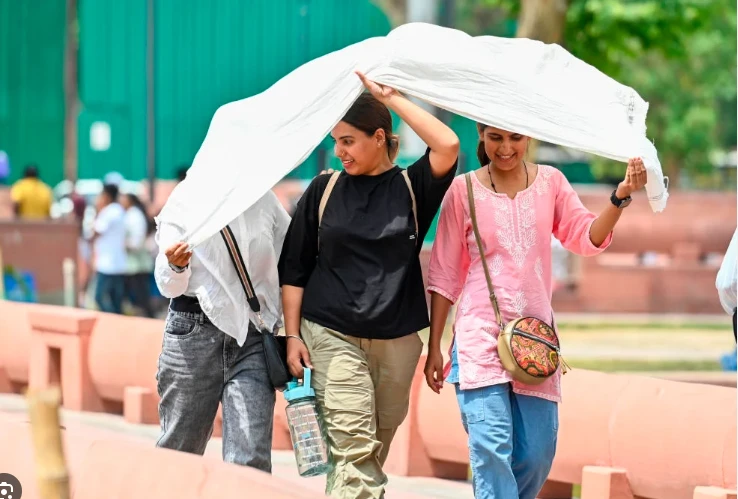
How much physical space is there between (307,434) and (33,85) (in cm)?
2972

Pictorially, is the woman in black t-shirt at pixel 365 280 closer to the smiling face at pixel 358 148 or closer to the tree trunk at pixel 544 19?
the smiling face at pixel 358 148

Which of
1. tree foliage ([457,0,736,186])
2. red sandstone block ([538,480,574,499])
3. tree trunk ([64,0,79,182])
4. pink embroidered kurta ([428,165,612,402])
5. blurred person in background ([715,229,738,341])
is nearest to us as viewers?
blurred person in background ([715,229,738,341])

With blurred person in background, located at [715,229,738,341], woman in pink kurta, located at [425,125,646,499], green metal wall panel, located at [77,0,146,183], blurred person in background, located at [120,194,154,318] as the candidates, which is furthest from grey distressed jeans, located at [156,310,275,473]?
green metal wall panel, located at [77,0,146,183]

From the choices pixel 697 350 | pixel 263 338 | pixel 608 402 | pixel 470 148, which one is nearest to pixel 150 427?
pixel 608 402

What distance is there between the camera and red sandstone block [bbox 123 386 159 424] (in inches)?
381

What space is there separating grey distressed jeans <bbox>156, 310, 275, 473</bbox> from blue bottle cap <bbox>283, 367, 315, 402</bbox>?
0.18m

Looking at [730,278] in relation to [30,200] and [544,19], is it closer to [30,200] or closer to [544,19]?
[544,19]

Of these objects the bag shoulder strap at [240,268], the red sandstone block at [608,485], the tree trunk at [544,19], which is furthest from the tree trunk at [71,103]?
the bag shoulder strap at [240,268]

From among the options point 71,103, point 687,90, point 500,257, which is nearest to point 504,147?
point 500,257

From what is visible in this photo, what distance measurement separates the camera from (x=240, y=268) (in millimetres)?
5203

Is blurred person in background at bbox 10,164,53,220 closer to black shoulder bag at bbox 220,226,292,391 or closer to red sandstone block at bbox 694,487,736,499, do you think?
red sandstone block at bbox 694,487,736,499

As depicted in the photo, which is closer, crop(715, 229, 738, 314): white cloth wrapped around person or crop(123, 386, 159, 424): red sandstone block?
crop(715, 229, 738, 314): white cloth wrapped around person

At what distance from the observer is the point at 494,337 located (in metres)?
5.08

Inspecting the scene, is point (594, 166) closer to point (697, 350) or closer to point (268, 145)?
point (697, 350)
